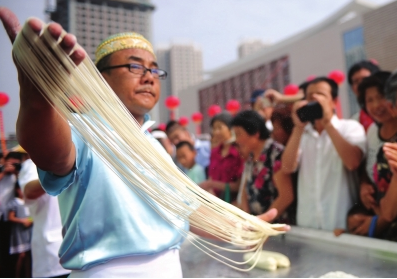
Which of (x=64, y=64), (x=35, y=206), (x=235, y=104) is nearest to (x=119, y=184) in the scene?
(x=64, y=64)

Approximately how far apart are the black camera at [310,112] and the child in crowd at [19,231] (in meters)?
2.37

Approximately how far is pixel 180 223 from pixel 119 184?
188 millimetres

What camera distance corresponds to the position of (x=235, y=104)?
2801 millimetres

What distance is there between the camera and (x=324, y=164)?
46.8 inches

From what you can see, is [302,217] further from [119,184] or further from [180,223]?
[119,184]

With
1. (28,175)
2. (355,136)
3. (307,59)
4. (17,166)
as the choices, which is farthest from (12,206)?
(307,59)

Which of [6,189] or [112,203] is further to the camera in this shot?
[6,189]

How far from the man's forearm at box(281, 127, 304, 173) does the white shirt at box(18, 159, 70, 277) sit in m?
1.10

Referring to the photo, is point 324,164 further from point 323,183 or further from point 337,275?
point 337,275

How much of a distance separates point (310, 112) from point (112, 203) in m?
0.64

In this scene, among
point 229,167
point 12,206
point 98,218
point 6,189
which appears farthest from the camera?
point 12,206

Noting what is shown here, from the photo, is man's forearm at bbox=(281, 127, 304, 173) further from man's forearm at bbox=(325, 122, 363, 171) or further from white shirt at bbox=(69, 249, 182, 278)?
white shirt at bbox=(69, 249, 182, 278)

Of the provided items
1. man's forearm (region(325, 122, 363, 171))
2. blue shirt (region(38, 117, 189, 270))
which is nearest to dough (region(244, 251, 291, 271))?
blue shirt (region(38, 117, 189, 270))

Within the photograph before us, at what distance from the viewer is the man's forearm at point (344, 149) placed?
46.4 inches
